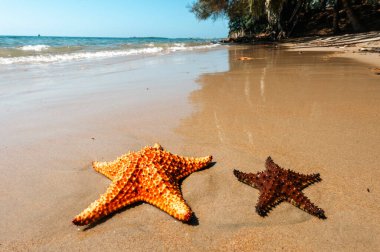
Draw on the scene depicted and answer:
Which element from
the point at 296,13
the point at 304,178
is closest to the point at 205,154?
the point at 304,178

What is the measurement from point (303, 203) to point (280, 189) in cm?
23

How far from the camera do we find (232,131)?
4758mm

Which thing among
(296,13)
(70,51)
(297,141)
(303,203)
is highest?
(296,13)

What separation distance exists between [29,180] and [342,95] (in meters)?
5.62

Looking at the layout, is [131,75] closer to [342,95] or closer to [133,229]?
[342,95]

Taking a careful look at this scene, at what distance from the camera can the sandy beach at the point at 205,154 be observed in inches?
103

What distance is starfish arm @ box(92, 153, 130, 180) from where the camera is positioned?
3.32m

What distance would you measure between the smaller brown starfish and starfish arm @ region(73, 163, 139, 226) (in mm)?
1132

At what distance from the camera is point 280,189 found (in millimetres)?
2877

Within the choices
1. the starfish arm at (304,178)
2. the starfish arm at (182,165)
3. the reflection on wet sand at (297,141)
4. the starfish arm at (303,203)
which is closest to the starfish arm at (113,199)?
the starfish arm at (182,165)

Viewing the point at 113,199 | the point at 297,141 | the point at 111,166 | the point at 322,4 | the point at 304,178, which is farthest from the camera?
the point at 322,4

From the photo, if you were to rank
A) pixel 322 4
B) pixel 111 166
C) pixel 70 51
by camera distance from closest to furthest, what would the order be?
pixel 111 166 < pixel 70 51 < pixel 322 4

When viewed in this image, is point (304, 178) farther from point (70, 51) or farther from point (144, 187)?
point (70, 51)

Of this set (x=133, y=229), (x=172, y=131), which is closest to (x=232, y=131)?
(x=172, y=131)
